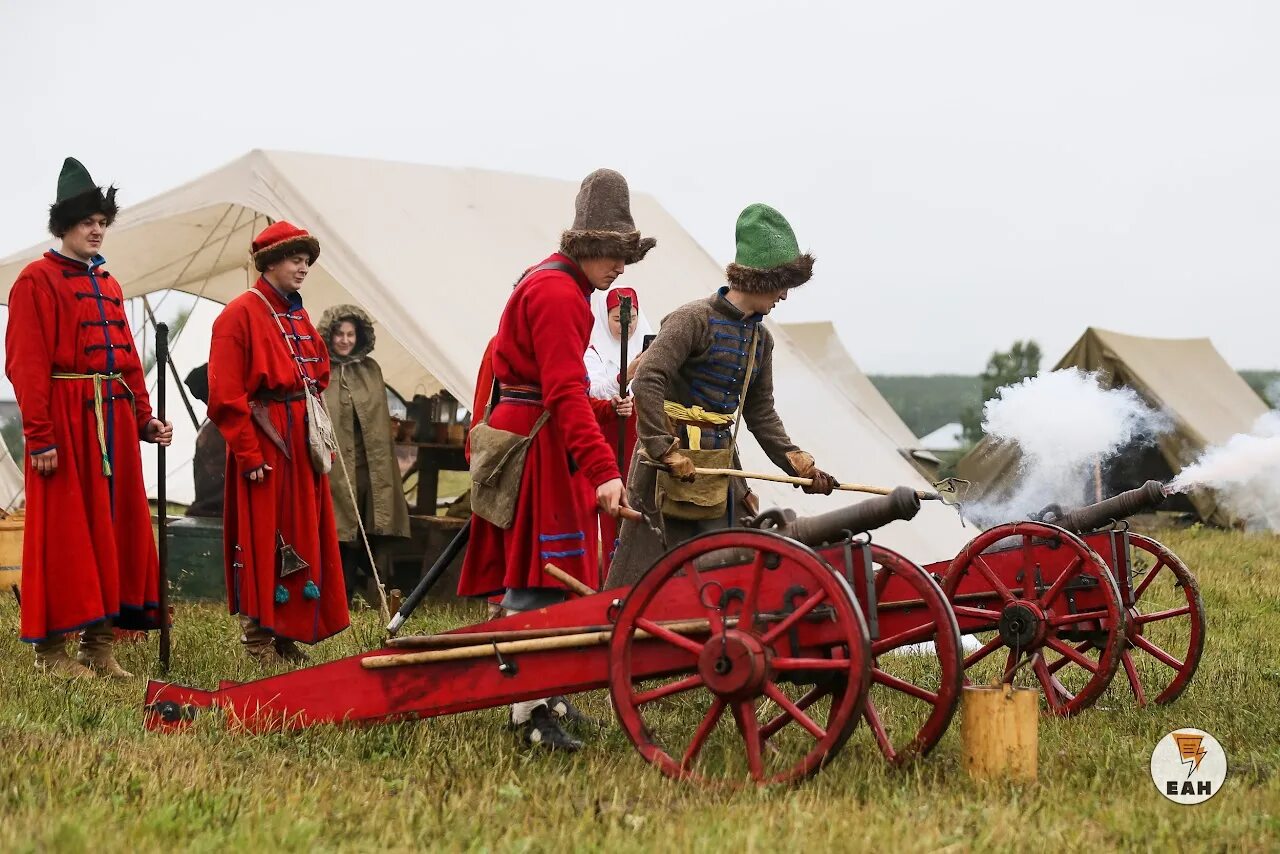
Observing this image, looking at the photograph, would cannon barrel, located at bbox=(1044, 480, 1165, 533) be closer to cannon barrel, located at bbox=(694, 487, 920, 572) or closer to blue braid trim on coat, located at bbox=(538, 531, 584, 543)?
cannon barrel, located at bbox=(694, 487, 920, 572)

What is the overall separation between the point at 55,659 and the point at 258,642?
0.69 metres

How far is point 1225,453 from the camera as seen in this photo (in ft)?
15.8

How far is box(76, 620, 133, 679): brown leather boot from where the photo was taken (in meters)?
5.03

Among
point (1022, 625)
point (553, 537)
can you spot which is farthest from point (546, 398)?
point (1022, 625)

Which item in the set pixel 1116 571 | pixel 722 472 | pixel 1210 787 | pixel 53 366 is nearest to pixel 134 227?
pixel 53 366

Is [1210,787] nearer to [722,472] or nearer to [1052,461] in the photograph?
[722,472]

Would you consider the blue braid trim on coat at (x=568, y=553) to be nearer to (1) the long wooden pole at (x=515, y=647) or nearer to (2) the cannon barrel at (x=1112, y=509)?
(1) the long wooden pole at (x=515, y=647)

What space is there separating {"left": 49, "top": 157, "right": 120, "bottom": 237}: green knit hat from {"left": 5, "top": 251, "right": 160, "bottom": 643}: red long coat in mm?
137

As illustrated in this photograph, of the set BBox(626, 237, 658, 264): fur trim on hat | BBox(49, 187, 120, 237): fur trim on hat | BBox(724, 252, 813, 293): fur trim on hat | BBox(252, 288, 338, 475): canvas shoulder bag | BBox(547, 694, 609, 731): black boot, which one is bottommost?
BBox(547, 694, 609, 731): black boot

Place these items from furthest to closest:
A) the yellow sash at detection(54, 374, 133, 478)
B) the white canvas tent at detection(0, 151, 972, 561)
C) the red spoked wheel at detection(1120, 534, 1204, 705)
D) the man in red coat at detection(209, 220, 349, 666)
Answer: the white canvas tent at detection(0, 151, 972, 561) < the man in red coat at detection(209, 220, 349, 666) < the yellow sash at detection(54, 374, 133, 478) < the red spoked wheel at detection(1120, 534, 1204, 705)

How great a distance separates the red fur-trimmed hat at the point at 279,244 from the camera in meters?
5.22

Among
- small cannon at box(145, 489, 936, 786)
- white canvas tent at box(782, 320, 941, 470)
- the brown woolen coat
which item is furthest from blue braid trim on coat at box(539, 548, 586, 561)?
white canvas tent at box(782, 320, 941, 470)

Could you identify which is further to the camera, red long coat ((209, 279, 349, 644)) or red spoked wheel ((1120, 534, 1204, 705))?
red long coat ((209, 279, 349, 644))

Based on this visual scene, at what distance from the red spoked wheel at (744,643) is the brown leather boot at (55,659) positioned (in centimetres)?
242
